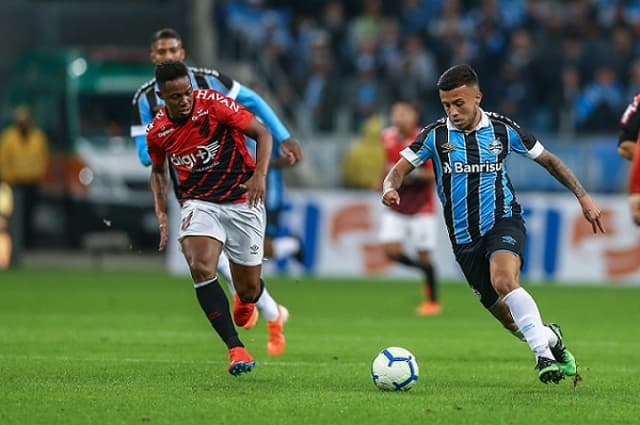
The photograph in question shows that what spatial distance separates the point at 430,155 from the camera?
9.74 metres

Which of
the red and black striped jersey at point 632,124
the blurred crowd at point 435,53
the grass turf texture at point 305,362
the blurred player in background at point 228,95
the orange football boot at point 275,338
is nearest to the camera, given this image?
the grass turf texture at point 305,362

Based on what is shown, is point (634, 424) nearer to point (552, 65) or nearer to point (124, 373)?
point (124, 373)

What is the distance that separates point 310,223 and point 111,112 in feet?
21.4

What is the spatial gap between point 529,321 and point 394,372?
864 millimetres

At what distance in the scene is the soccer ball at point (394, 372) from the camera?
9.20 meters

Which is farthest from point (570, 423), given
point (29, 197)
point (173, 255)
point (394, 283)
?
point (29, 197)

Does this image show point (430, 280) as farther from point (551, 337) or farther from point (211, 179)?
point (551, 337)

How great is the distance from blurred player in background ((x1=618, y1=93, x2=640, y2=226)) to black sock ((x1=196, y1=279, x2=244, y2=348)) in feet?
12.0

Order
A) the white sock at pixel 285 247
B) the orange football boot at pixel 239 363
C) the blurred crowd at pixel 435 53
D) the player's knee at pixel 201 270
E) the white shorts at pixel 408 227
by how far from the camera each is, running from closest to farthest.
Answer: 1. the orange football boot at pixel 239 363
2. the player's knee at pixel 201 270
3. the white shorts at pixel 408 227
4. the white sock at pixel 285 247
5. the blurred crowd at pixel 435 53

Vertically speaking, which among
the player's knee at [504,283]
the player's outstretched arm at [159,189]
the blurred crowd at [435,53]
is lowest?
the player's knee at [504,283]

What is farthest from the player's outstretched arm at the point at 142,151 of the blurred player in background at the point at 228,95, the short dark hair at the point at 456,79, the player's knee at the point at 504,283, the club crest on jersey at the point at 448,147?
the player's knee at the point at 504,283

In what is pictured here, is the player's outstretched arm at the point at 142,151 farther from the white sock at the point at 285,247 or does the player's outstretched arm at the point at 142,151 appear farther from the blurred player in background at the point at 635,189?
the white sock at the point at 285,247

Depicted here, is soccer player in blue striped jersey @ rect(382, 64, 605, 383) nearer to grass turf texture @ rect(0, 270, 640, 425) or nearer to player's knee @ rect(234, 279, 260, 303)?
grass turf texture @ rect(0, 270, 640, 425)

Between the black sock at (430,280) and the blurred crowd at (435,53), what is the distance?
8385 millimetres
